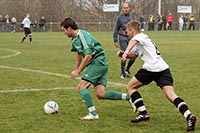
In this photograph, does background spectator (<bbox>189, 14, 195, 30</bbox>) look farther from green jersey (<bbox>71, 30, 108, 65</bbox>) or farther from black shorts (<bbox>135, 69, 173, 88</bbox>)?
black shorts (<bbox>135, 69, 173, 88</bbox>)

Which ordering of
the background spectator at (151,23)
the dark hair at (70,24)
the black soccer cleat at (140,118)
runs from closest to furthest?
the black soccer cleat at (140,118) < the dark hair at (70,24) < the background spectator at (151,23)

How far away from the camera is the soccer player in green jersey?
23.7 feet

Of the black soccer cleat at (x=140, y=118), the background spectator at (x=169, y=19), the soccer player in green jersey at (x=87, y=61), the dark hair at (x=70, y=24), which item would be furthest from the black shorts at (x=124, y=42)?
the background spectator at (x=169, y=19)

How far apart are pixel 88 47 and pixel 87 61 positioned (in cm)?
21

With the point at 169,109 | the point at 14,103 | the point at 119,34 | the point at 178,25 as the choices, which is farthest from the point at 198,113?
the point at 178,25

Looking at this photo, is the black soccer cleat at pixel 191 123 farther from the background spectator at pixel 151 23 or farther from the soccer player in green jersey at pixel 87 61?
the background spectator at pixel 151 23

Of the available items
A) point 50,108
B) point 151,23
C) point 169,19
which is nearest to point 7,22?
point 151,23

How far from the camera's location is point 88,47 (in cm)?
720

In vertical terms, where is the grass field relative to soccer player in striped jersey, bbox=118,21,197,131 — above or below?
below

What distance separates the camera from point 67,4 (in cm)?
6588

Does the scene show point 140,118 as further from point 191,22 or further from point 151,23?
point 191,22

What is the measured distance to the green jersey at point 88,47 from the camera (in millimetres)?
7211

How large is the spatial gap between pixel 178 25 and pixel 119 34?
53161 millimetres

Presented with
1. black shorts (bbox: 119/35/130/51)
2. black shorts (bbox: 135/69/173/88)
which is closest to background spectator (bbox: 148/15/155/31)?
black shorts (bbox: 119/35/130/51)
